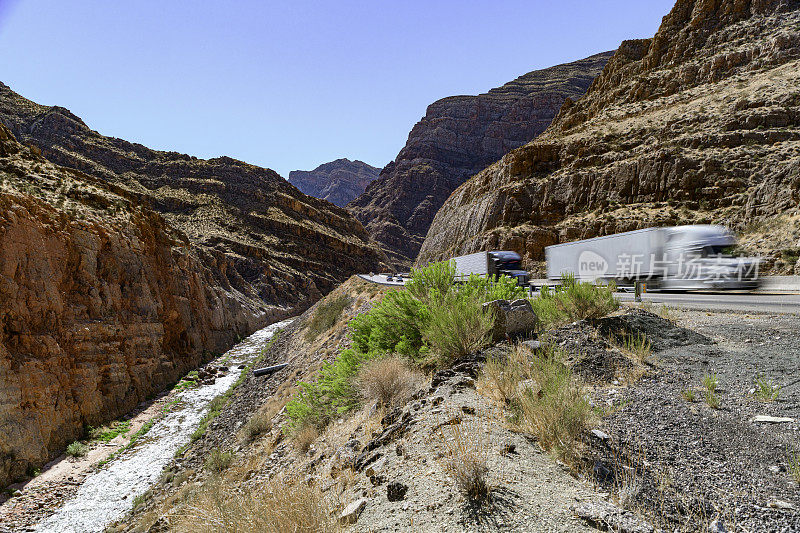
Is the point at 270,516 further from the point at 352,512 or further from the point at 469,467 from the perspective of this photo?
the point at 469,467

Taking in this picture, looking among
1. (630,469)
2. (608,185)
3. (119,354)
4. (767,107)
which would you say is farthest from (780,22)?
(119,354)

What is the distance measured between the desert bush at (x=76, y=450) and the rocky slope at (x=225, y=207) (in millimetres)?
32906

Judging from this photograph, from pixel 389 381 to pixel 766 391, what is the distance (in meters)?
4.87

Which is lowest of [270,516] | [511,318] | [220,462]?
[220,462]

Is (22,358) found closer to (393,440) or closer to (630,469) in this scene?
(393,440)

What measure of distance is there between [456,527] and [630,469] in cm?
151

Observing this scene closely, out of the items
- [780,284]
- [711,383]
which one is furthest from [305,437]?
[780,284]

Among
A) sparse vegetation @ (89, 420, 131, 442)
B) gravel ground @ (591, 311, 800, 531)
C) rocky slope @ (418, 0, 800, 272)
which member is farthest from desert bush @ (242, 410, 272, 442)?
rocky slope @ (418, 0, 800, 272)

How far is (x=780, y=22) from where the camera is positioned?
38344mm

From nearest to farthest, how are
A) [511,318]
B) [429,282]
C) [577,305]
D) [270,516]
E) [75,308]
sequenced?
[270,516], [511,318], [577,305], [429,282], [75,308]

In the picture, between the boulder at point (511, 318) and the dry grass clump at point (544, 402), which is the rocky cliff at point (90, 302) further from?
the dry grass clump at point (544, 402)

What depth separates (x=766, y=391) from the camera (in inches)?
159

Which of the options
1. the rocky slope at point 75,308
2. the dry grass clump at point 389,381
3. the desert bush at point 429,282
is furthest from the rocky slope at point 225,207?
the dry grass clump at point 389,381

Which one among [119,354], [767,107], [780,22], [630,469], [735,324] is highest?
[780,22]
